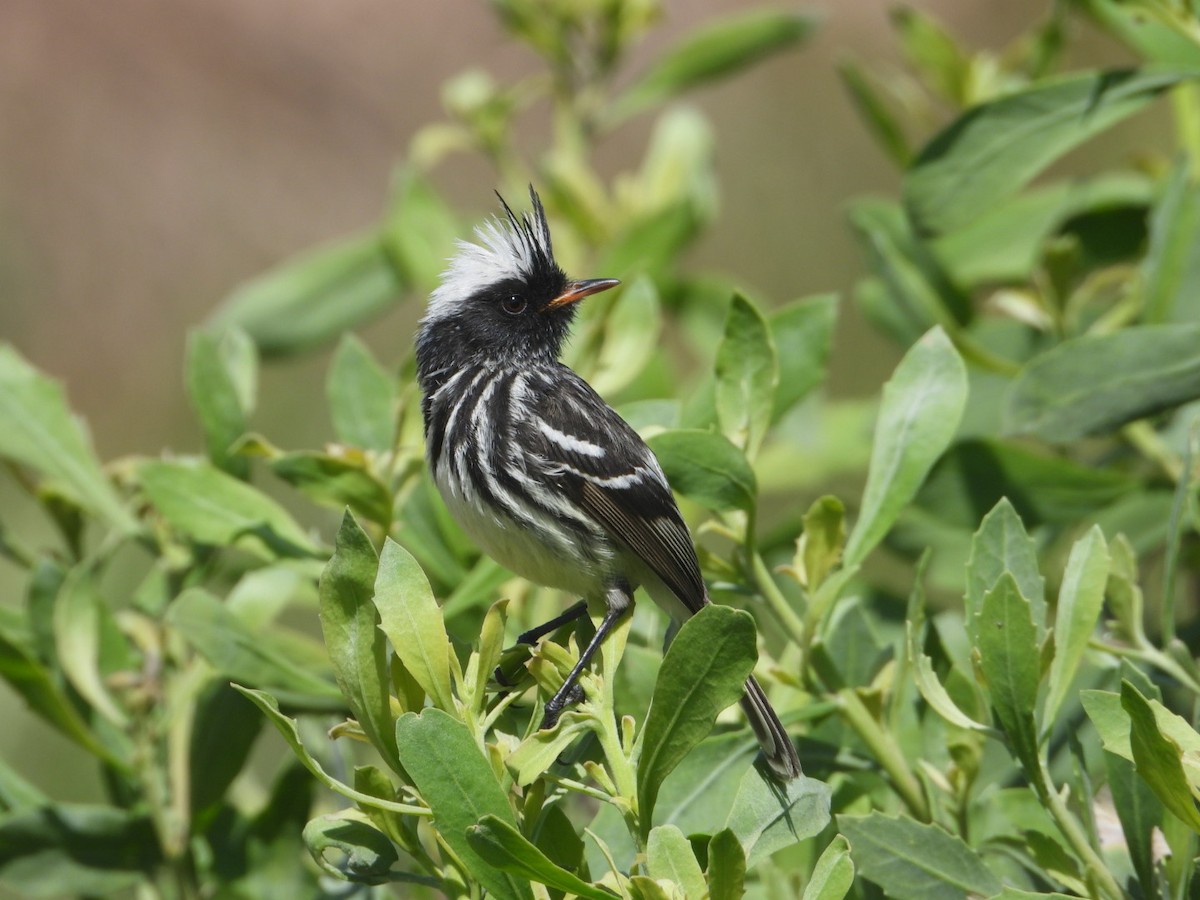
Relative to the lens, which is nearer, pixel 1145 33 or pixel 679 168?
pixel 1145 33

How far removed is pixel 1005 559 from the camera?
1.78 m

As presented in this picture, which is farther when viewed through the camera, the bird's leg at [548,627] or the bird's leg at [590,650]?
the bird's leg at [548,627]

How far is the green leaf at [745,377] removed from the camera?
202cm

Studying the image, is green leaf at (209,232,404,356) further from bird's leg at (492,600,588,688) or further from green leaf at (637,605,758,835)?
green leaf at (637,605,758,835)

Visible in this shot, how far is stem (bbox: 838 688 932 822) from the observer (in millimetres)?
1887

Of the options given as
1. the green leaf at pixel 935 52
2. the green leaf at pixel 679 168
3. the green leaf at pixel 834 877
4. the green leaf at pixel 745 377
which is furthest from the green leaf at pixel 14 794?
the green leaf at pixel 935 52

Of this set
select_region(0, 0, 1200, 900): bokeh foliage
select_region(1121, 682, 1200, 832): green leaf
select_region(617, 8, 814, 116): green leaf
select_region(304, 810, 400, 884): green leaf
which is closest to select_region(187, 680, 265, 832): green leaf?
select_region(0, 0, 1200, 900): bokeh foliage

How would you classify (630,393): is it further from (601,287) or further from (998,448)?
(998,448)

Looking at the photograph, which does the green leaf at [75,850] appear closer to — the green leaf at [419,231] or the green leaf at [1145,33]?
the green leaf at [419,231]

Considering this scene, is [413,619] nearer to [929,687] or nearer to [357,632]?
[357,632]

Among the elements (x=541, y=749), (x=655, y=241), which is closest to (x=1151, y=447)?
(x=655, y=241)

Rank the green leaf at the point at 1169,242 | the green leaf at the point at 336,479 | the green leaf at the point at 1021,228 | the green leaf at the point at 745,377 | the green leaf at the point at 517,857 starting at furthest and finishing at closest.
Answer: the green leaf at the point at 1021,228
the green leaf at the point at 1169,242
the green leaf at the point at 336,479
the green leaf at the point at 745,377
the green leaf at the point at 517,857

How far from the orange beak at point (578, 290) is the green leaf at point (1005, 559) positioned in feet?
3.90

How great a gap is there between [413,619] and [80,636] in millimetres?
982
